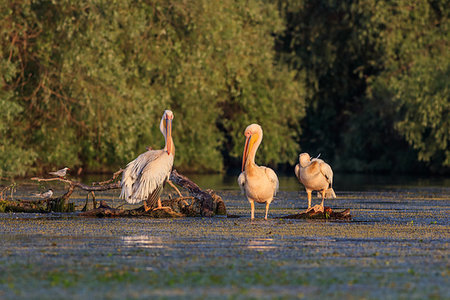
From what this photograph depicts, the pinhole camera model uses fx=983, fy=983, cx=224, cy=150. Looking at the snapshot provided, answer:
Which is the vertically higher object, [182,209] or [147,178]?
[147,178]

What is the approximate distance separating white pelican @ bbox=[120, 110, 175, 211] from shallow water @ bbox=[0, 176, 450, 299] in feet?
1.92

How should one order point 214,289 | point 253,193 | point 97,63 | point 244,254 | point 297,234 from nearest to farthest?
1. point 214,289
2. point 244,254
3. point 297,234
4. point 253,193
5. point 97,63

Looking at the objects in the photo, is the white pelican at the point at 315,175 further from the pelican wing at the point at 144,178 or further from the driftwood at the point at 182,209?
the pelican wing at the point at 144,178

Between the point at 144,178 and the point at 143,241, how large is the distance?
3644mm

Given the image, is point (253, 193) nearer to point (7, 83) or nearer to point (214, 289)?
point (214, 289)

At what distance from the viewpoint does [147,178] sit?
1498cm

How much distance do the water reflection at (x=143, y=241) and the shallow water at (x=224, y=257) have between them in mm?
12

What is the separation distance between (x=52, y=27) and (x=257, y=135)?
1374 centimetres

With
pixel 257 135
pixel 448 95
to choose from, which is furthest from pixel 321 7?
pixel 257 135

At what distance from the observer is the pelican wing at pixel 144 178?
1495 centimetres

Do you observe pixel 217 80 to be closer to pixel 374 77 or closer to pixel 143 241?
pixel 374 77

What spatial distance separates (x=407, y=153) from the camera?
40.1 m

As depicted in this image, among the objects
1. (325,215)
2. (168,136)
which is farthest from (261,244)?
(168,136)

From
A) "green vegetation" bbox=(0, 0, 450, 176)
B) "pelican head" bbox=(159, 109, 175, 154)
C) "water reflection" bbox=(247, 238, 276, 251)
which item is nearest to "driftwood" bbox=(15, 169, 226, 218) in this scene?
"pelican head" bbox=(159, 109, 175, 154)
